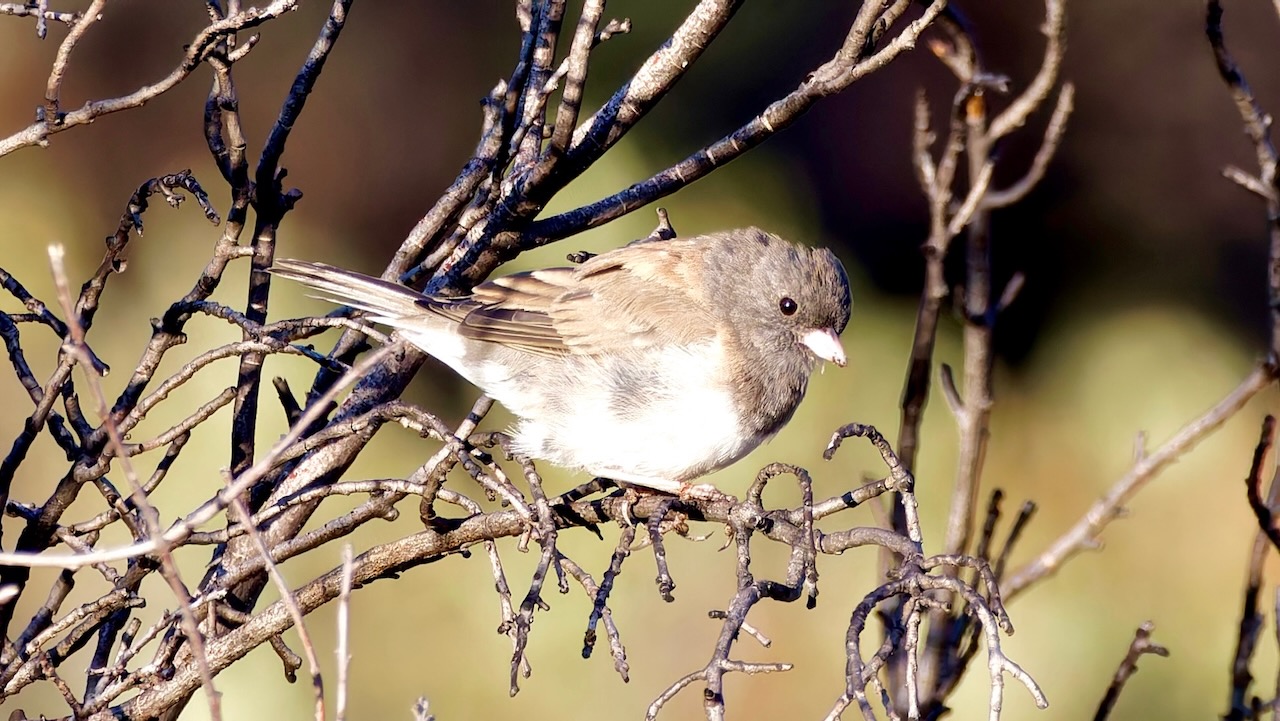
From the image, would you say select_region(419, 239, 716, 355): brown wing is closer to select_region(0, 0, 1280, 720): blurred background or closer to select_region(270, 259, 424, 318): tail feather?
select_region(270, 259, 424, 318): tail feather

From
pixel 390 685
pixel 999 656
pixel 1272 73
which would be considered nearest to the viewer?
pixel 999 656

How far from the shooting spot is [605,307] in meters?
2.88

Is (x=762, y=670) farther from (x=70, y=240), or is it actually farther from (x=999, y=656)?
(x=70, y=240)

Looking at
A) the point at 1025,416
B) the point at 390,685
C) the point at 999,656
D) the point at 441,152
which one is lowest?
the point at 999,656

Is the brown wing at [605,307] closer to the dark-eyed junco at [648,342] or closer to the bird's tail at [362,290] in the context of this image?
the dark-eyed junco at [648,342]

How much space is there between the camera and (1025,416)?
16.7ft

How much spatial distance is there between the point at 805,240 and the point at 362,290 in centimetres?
268

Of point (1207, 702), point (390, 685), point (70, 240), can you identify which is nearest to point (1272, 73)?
point (1207, 702)

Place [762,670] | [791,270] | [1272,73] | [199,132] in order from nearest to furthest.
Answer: [762,670]
[791,270]
[199,132]
[1272,73]

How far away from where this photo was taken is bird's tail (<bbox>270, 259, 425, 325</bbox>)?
252 cm

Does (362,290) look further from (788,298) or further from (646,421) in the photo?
(788,298)

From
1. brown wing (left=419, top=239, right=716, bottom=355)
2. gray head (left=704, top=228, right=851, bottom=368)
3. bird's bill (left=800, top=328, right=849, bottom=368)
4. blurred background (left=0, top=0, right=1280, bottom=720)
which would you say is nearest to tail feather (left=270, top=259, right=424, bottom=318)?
brown wing (left=419, top=239, right=716, bottom=355)

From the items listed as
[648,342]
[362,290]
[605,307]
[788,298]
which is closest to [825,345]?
[788,298]

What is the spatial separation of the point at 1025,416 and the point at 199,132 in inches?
143
